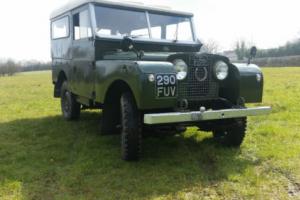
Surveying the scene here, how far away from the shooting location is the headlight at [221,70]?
17.4 ft

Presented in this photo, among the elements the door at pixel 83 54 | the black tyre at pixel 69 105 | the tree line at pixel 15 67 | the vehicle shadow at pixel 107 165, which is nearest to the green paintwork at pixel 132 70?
the door at pixel 83 54

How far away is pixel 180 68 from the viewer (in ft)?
16.5

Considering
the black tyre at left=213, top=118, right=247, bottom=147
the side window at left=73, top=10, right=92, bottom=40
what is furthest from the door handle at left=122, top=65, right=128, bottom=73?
the black tyre at left=213, top=118, right=247, bottom=147

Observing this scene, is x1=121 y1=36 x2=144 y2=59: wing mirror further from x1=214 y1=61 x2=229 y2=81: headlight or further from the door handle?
x1=214 y1=61 x2=229 y2=81: headlight

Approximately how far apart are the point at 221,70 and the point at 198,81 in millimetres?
395

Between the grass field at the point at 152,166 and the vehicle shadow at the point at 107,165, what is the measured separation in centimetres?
1

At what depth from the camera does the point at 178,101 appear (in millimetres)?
5027

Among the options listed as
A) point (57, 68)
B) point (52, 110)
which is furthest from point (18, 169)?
point (52, 110)

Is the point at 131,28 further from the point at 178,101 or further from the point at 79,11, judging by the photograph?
the point at 178,101

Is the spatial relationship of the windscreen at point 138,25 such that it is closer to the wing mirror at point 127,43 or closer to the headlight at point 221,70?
the wing mirror at point 127,43

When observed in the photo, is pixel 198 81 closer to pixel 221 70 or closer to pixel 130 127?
pixel 221 70

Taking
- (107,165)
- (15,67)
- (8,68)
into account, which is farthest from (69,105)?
(15,67)

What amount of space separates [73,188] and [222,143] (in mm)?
2661

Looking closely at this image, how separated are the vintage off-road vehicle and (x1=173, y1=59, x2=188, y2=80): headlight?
13mm
